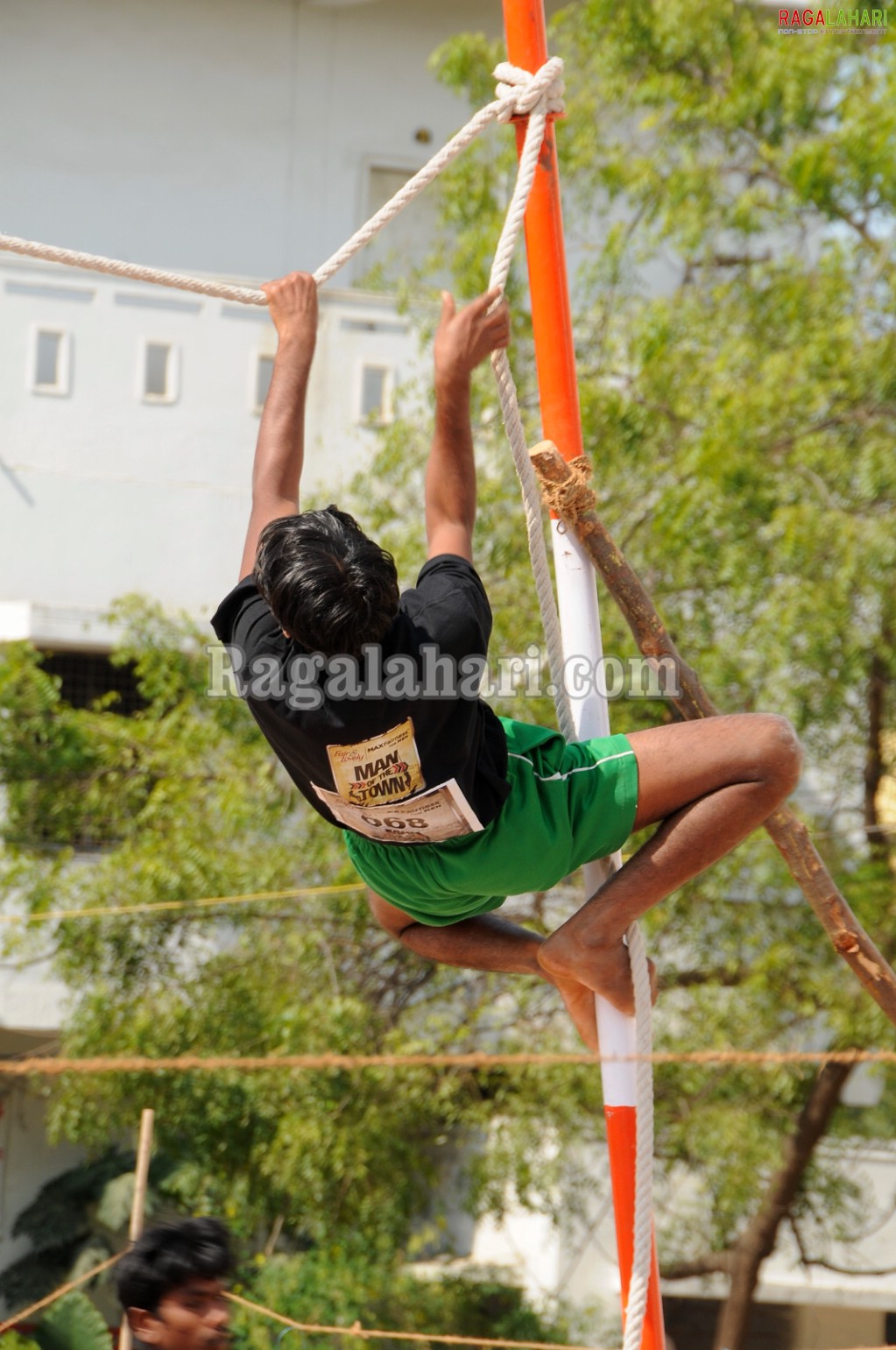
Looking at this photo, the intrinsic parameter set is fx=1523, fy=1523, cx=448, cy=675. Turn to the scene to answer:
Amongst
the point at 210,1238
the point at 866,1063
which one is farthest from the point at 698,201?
the point at 210,1238

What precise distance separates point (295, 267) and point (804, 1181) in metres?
7.70

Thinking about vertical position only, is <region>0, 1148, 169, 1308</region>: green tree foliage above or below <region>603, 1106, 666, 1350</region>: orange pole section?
below

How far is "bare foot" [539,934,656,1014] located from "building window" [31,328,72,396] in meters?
8.35

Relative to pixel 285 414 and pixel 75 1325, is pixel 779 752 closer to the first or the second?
pixel 285 414

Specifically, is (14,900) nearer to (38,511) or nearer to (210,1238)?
(38,511)

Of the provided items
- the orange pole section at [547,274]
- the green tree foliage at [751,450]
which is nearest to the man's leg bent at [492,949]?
the orange pole section at [547,274]

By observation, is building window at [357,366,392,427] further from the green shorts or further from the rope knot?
the green shorts

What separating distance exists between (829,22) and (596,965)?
6.82 metres

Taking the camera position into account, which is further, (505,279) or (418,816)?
(505,279)

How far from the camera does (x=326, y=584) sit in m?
2.19

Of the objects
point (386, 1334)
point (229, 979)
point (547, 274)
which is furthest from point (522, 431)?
point (229, 979)

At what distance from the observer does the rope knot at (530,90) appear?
288 centimetres

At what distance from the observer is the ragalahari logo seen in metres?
7.75

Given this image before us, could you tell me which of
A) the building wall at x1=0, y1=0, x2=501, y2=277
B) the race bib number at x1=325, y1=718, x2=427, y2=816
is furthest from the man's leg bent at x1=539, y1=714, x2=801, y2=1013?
the building wall at x1=0, y1=0, x2=501, y2=277
